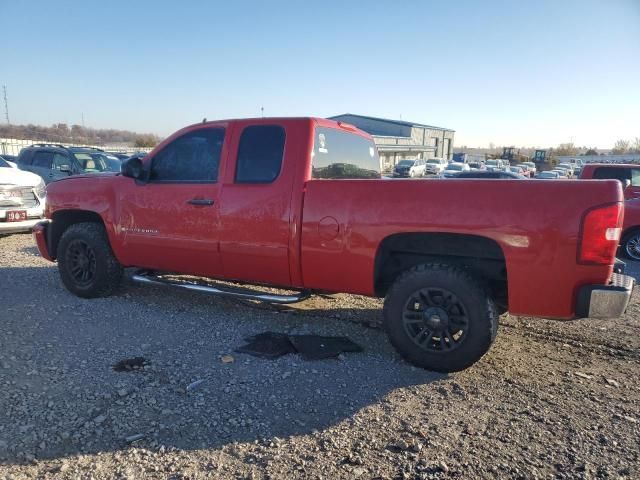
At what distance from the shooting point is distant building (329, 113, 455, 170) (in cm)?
5406

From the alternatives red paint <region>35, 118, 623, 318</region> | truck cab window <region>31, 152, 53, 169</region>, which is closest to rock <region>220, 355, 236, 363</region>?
red paint <region>35, 118, 623, 318</region>

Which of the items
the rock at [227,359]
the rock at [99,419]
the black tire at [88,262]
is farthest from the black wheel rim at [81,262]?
the rock at [99,419]

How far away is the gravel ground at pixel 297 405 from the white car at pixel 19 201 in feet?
13.6

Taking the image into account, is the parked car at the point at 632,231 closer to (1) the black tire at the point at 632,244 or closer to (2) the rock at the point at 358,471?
(1) the black tire at the point at 632,244

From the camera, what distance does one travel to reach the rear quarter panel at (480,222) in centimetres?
318

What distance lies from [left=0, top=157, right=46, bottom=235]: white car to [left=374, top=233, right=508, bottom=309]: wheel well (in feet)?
22.5

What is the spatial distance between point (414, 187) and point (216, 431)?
2231mm

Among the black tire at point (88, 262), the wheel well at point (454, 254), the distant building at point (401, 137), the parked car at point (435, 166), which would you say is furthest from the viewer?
the distant building at point (401, 137)

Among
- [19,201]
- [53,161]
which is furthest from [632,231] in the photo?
[53,161]

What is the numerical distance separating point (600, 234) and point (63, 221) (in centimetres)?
562

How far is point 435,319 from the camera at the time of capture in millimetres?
3643

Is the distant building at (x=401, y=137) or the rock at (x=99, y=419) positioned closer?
the rock at (x=99, y=419)

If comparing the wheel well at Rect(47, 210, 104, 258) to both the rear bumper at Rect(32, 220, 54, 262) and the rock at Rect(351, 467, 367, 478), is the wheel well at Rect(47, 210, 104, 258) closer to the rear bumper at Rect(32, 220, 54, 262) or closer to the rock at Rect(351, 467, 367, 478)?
the rear bumper at Rect(32, 220, 54, 262)

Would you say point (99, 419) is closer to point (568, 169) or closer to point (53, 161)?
point (53, 161)
